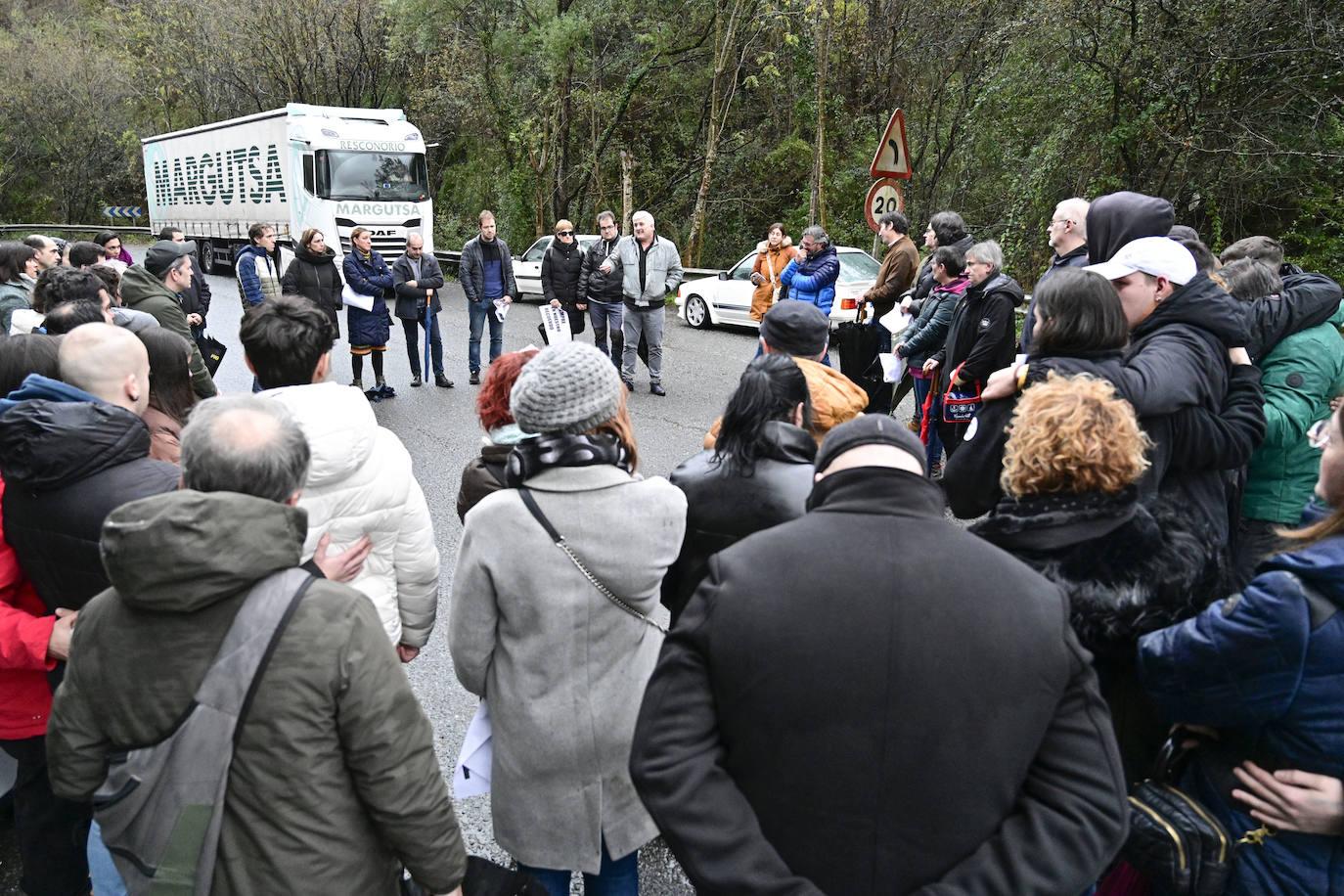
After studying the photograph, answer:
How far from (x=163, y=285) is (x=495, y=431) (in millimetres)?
5740

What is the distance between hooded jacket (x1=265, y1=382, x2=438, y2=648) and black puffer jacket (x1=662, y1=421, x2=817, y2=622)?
814mm

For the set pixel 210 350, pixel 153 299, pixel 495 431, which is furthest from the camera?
pixel 210 350

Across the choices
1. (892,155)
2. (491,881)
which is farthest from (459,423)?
(491,881)

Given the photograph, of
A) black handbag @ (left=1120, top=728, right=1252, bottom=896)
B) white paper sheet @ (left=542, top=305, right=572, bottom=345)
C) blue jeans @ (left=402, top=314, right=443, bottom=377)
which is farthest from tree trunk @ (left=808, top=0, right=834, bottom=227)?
black handbag @ (left=1120, top=728, right=1252, bottom=896)

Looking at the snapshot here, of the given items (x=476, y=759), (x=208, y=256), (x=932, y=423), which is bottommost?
(x=476, y=759)

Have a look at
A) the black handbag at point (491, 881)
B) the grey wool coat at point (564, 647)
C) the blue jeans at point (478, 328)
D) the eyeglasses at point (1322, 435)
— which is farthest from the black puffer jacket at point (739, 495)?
the blue jeans at point (478, 328)

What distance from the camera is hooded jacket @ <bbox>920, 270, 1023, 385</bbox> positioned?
5.59m

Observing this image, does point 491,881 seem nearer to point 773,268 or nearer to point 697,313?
point 773,268

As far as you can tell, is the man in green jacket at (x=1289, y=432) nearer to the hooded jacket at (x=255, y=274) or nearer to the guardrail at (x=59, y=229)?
the hooded jacket at (x=255, y=274)

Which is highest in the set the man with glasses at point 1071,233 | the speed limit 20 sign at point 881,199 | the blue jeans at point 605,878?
the speed limit 20 sign at point 881,199

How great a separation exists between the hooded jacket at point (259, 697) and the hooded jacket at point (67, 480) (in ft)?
2.14

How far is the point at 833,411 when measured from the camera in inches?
140

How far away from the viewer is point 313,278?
9180 millimetres

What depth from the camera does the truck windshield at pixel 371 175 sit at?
18.2 metres
